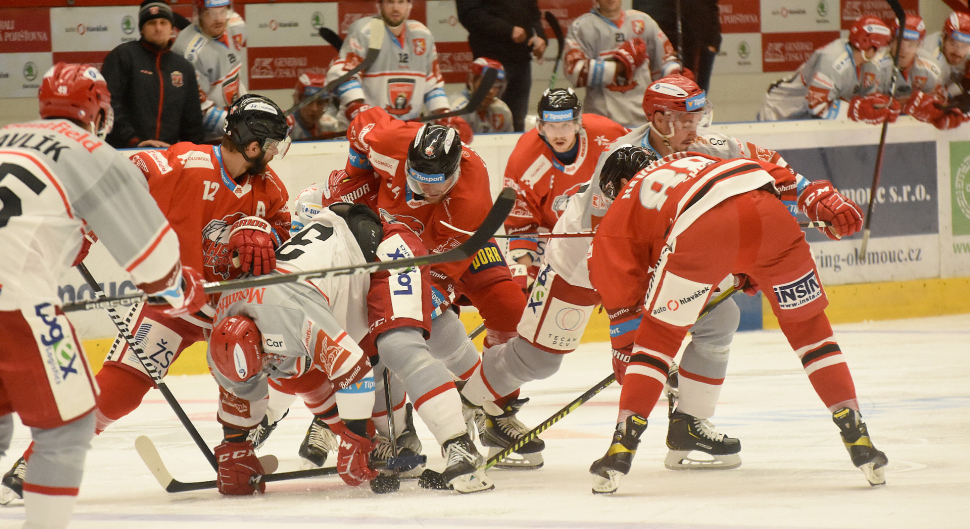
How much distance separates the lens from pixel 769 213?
3020 millimetres

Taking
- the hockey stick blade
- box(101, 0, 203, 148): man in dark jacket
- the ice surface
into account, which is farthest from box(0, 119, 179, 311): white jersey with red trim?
box(101, 0, 203, 148): man in dark jacket

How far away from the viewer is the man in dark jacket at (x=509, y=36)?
21.1ft

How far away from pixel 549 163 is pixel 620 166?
1.51 metres

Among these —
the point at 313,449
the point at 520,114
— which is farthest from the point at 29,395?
the point at 520,114

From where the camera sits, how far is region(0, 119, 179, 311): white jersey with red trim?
227 cm

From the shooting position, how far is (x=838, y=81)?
286 inches

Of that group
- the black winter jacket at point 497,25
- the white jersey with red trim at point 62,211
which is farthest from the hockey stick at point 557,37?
the white jersey with red trim at point 62,211

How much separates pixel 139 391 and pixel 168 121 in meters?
2.63

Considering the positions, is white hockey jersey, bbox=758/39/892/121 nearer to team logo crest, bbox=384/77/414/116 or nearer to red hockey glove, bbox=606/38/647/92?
red hockey glove, bbox=606/38/647/92

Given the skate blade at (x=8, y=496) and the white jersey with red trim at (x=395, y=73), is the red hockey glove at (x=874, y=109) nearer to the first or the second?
the white jersey with red trim at (x=395, y=73)

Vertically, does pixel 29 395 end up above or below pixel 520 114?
above

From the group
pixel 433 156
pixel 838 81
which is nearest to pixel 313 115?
pixel 433 156

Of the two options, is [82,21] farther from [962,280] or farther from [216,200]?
[962,280]

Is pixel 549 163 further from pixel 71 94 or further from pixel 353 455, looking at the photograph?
pixel 71 94
